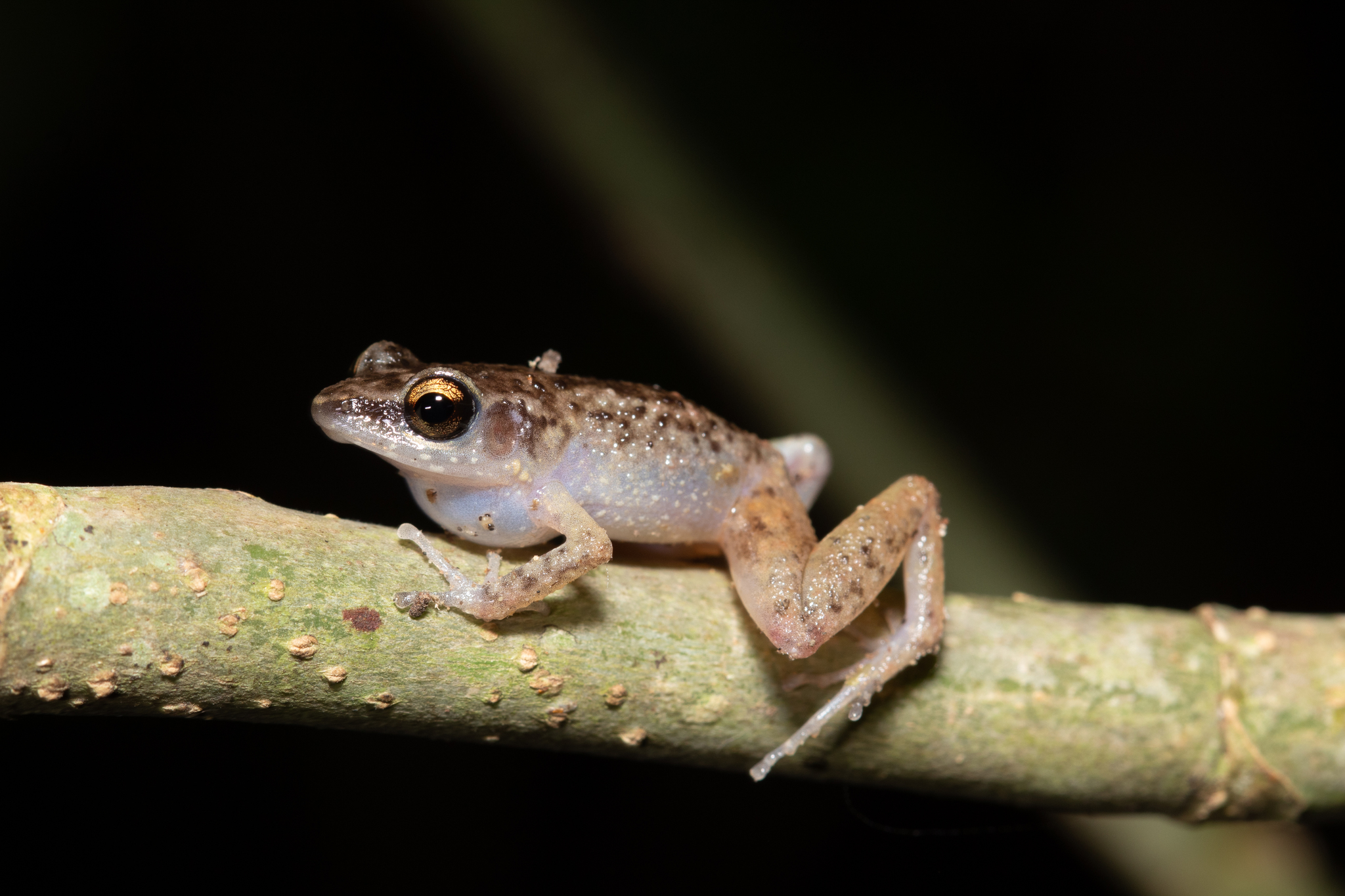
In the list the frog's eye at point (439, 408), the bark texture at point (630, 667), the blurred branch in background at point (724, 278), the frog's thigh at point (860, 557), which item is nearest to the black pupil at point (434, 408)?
the frog's eye at point (439, 408)

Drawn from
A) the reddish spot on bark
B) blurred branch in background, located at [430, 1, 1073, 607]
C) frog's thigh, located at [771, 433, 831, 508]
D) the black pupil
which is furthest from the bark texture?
blurred branch in background, located at [430, 1, 1073, 607]

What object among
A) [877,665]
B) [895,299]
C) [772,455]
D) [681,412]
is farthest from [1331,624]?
[895,299]

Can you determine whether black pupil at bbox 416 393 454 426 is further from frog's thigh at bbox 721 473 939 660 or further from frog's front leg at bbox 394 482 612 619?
frog's thigh at bbox 721 473 939 660

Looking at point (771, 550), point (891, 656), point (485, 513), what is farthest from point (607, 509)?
point (891, 656)

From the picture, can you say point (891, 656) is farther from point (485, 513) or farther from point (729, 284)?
point (729, 284)

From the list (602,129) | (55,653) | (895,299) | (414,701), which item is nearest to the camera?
(55,653)

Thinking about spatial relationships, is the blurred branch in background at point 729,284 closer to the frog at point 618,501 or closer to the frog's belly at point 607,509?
the frog at point 618,501

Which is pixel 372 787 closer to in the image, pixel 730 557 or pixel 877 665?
pixel 730 557
